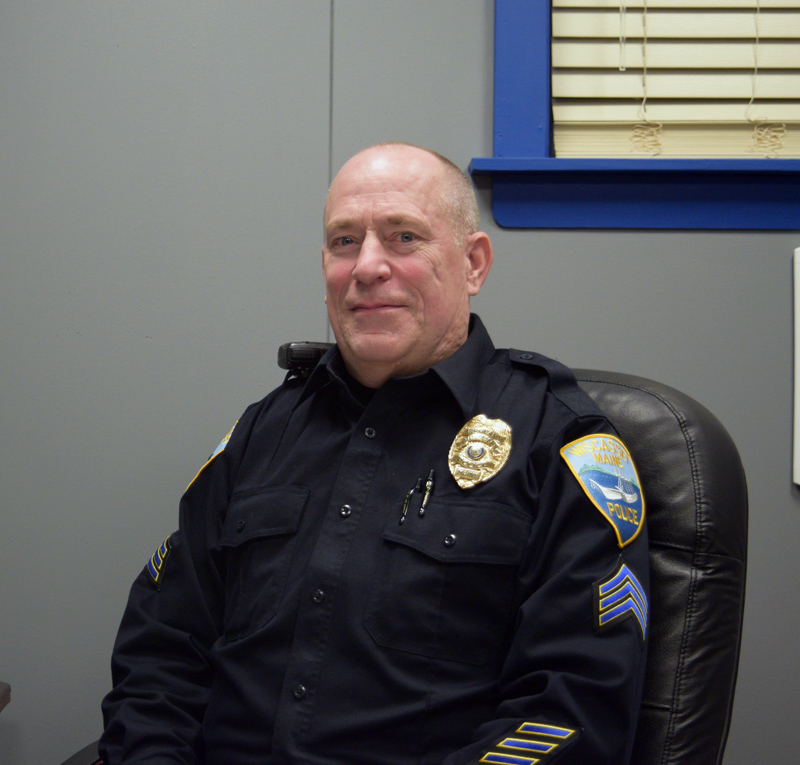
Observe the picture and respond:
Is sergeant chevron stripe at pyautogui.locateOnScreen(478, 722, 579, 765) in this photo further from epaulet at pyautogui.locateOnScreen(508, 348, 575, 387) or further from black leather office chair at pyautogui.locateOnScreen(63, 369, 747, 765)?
epaulet at pyautogui.locateOnScreen(508, 348, 575, 387)

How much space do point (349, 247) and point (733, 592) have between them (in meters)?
0.73

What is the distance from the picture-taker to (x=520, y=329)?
149cm

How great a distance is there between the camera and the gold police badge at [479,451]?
94 cm

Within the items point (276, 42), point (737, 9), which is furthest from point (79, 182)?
point (737, 9)

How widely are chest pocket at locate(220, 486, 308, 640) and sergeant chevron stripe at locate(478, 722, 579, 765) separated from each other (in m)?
0.35

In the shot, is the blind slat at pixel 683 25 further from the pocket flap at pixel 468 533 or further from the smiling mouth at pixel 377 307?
the pocket flap at pixel 468 533

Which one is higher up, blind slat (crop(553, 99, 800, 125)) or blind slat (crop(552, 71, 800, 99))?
blind slat (crop(552, 71, 800, 99))

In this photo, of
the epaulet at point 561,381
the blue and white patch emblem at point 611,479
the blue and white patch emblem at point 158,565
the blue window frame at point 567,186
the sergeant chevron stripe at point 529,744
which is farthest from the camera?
the blue window frame at point 567,186

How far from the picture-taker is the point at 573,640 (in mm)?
801

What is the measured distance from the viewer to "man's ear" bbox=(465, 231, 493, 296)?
1.16 meters

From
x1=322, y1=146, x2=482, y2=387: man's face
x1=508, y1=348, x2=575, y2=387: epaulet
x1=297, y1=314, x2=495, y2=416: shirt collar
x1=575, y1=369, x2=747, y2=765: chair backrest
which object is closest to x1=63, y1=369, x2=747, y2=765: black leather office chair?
x1=575, y1=369, x2=747, y2=765: chair backrest

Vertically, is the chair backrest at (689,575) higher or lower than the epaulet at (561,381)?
lower

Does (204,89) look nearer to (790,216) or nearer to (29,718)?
(790,216)

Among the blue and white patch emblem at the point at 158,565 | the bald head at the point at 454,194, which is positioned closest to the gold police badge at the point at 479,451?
the bald head at the point at 454,194
